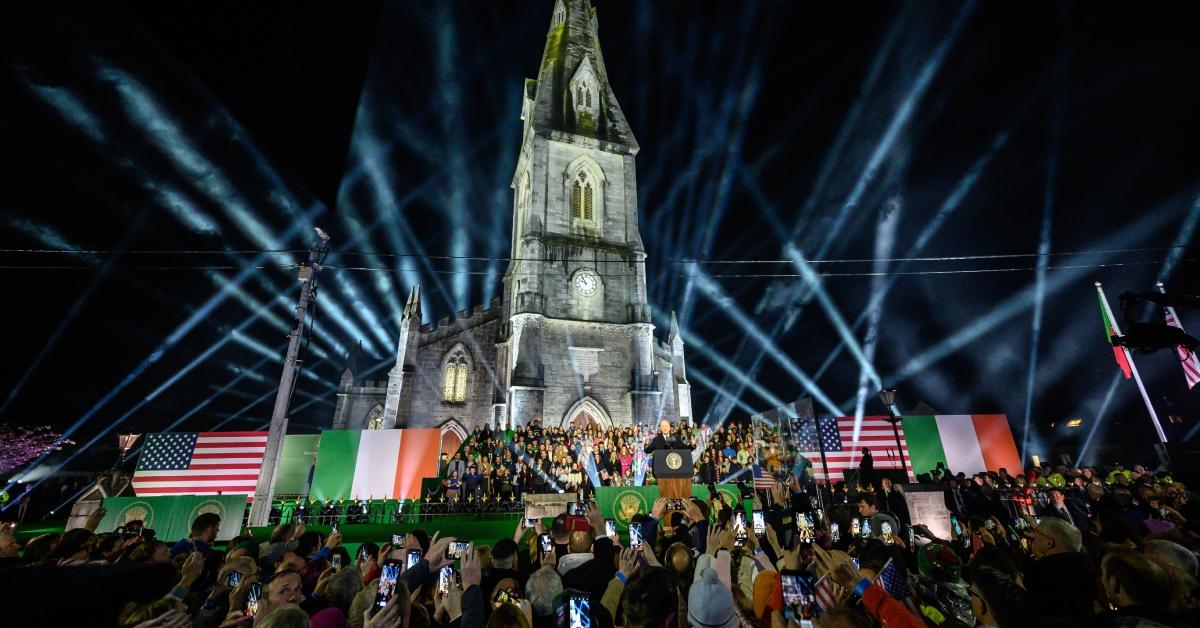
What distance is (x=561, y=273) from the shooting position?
27312 millimetres

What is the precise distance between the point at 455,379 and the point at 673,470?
690 inches

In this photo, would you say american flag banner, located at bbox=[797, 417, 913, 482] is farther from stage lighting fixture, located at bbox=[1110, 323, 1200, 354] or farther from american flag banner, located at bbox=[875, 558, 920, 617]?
american flag banner, located at bbox=[875, 558, 920, 617]

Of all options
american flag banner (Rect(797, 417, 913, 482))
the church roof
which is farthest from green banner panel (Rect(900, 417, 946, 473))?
the church roof

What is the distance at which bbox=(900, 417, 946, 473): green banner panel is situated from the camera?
18.6 metres

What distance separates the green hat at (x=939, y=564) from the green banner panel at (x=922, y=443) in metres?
15.9

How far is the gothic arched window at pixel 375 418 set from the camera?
32.5 meters

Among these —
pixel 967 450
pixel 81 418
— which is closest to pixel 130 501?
pixel 967 450

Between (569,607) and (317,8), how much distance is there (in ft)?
10.1

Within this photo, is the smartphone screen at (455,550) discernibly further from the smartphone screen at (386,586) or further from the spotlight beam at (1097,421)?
the spotlight beam at (1097,421)

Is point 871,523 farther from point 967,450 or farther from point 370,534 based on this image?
point 967,450

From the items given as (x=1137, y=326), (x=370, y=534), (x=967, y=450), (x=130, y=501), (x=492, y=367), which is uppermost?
(x=492, y=367)

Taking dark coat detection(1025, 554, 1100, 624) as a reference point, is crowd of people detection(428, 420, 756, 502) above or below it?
above

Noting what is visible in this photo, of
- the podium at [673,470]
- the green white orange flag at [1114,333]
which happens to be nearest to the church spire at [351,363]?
the podium at [673,470]

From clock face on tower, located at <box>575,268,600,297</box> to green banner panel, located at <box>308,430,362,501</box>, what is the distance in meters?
13.4
